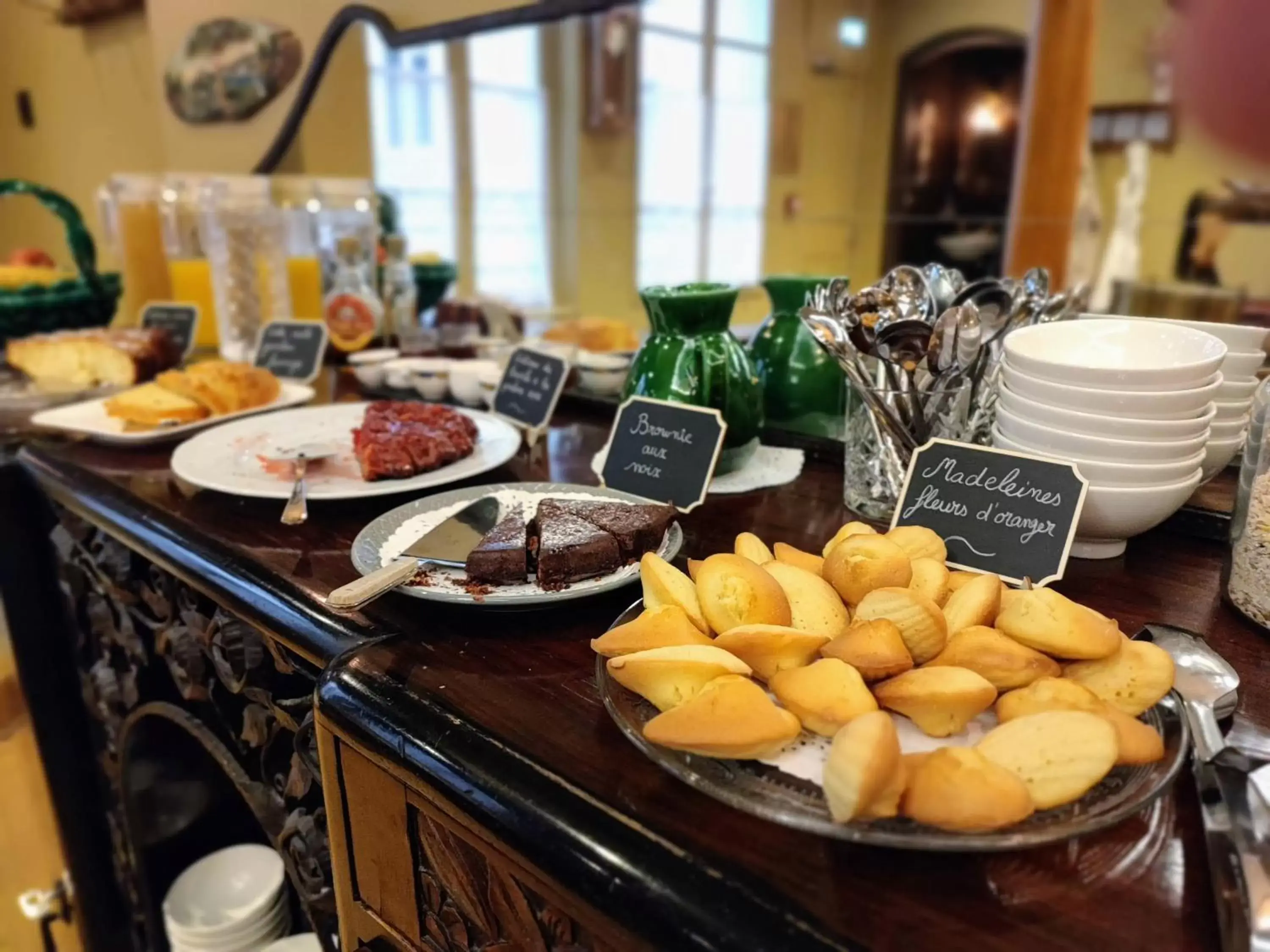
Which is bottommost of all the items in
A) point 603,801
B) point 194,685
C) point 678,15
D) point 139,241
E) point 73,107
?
point 194,685

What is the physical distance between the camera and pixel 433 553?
637mm

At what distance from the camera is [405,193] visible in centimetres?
344

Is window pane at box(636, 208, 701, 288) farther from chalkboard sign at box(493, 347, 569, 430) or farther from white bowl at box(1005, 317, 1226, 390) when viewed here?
white bowl at box(1005, 317, 1226, 390)

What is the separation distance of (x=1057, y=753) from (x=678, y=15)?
4295mm

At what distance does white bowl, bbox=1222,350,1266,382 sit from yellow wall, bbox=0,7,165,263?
2724mm

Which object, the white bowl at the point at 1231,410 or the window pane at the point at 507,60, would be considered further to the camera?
the window pane at the point at 507,60

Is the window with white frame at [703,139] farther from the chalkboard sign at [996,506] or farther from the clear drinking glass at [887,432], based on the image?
the chalkboard sign at [996,506]

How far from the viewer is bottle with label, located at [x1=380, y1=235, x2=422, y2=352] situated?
1741mm

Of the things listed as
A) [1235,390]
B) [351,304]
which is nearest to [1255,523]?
[1235,390]

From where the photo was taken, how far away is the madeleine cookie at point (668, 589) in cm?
52

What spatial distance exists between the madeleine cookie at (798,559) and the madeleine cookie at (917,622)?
9cm

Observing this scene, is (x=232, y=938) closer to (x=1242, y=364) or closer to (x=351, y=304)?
(x=351, y=304)

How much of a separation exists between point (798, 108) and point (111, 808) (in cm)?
451

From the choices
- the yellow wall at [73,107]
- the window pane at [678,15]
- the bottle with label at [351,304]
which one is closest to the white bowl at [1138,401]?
the bottle with label at [351,304]
